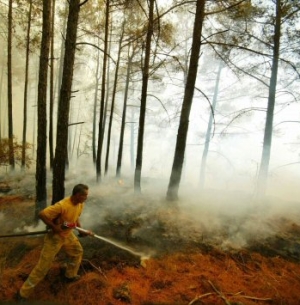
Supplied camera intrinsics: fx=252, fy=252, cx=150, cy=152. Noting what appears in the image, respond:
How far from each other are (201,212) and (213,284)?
11.5 ft

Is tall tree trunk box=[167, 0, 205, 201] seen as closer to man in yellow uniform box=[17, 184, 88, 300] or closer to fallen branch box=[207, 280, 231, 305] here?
fallen branch box=[207, 280, 231, 305]

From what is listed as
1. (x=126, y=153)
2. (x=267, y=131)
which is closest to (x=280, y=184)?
(x=267, y=131)

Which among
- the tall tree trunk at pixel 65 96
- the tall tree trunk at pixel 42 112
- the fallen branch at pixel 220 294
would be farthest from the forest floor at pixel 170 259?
the tall tree trunk at pixel 65 96

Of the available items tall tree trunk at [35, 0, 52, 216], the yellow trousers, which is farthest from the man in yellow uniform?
tall tree trunk at [35, 0, 52, 216]

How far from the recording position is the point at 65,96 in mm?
6629

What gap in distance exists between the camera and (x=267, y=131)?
418 inches

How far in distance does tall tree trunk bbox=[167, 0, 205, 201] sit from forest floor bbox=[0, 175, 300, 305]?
1.12 meters

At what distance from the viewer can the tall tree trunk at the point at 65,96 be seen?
648 cm

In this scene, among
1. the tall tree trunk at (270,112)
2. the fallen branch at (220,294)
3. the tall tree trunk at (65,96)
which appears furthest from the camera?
the tall tree trunk at (270,112)

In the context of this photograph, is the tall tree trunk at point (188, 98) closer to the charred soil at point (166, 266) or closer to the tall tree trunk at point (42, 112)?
the charred soil at point (166, 266)

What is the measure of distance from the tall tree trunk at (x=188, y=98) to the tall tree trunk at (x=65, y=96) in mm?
4046

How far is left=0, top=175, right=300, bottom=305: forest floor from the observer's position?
14.8 ft

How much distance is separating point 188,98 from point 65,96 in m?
4.28

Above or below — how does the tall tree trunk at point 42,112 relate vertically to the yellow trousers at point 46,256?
above
